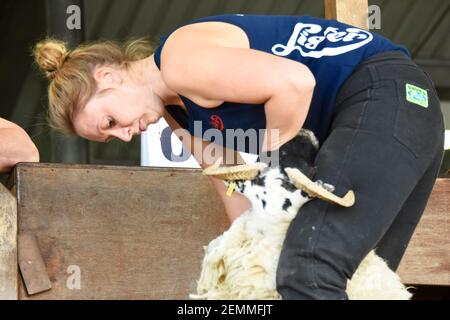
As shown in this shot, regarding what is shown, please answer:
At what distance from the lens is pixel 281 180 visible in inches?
70.1

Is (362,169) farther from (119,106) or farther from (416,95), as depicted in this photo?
(119,106)

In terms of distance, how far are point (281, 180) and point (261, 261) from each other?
17cm

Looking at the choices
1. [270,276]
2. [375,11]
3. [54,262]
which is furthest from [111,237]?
[375,11]

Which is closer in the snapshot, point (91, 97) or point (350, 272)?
point (350, 272)

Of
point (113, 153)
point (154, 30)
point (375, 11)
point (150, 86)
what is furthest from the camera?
point (113, 153)

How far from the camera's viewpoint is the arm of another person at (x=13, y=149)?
8.52 feet

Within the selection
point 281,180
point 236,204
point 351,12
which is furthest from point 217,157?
point 351,12

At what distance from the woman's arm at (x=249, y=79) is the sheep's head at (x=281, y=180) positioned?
0.04 meters

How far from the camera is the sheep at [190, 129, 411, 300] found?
5.76ft

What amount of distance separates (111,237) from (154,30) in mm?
5687

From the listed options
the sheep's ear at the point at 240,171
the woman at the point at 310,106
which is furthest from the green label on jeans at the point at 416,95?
the sheep's ear at the point at 240,171

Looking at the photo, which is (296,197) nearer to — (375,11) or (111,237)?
(111,237)

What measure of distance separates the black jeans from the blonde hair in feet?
2.00
